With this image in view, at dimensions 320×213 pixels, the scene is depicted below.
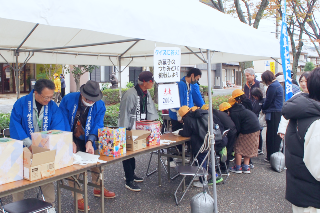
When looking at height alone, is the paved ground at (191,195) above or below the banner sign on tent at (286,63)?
below

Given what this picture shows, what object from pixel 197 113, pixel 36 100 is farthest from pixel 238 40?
pixel 36 100

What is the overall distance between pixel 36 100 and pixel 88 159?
824 mm

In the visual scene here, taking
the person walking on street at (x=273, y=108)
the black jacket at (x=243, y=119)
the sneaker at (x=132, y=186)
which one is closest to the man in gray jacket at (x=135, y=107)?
the sneaker at (x=132, y=186)

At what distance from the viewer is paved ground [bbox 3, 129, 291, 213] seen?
144 inches

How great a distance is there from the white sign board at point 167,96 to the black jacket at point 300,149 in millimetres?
1483

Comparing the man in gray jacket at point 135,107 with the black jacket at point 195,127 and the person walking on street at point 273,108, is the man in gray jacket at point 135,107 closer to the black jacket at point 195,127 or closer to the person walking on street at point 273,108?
the black jacket at point 195,127

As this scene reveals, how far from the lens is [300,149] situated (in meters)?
1.90

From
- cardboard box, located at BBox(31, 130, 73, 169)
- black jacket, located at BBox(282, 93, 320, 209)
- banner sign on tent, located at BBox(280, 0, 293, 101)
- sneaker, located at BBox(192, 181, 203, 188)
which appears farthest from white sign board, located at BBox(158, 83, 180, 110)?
banner sign on tent, located at BBox(280, 0, 293, 101)

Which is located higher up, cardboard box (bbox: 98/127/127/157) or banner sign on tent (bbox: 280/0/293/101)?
banner sign on tent (bbox: 280/0/293/101)

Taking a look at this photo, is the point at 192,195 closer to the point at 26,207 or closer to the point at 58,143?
the point at 58,143

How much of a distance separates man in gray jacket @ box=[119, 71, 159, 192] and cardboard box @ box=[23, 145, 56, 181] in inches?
60.9

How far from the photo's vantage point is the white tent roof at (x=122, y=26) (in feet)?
6.15

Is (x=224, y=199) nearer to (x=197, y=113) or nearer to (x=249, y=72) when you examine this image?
(x=197, y=113)

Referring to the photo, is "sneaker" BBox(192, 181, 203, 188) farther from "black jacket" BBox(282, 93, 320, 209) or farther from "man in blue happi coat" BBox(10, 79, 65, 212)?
"black jacket" BBox(282, 93, 320, 209)
